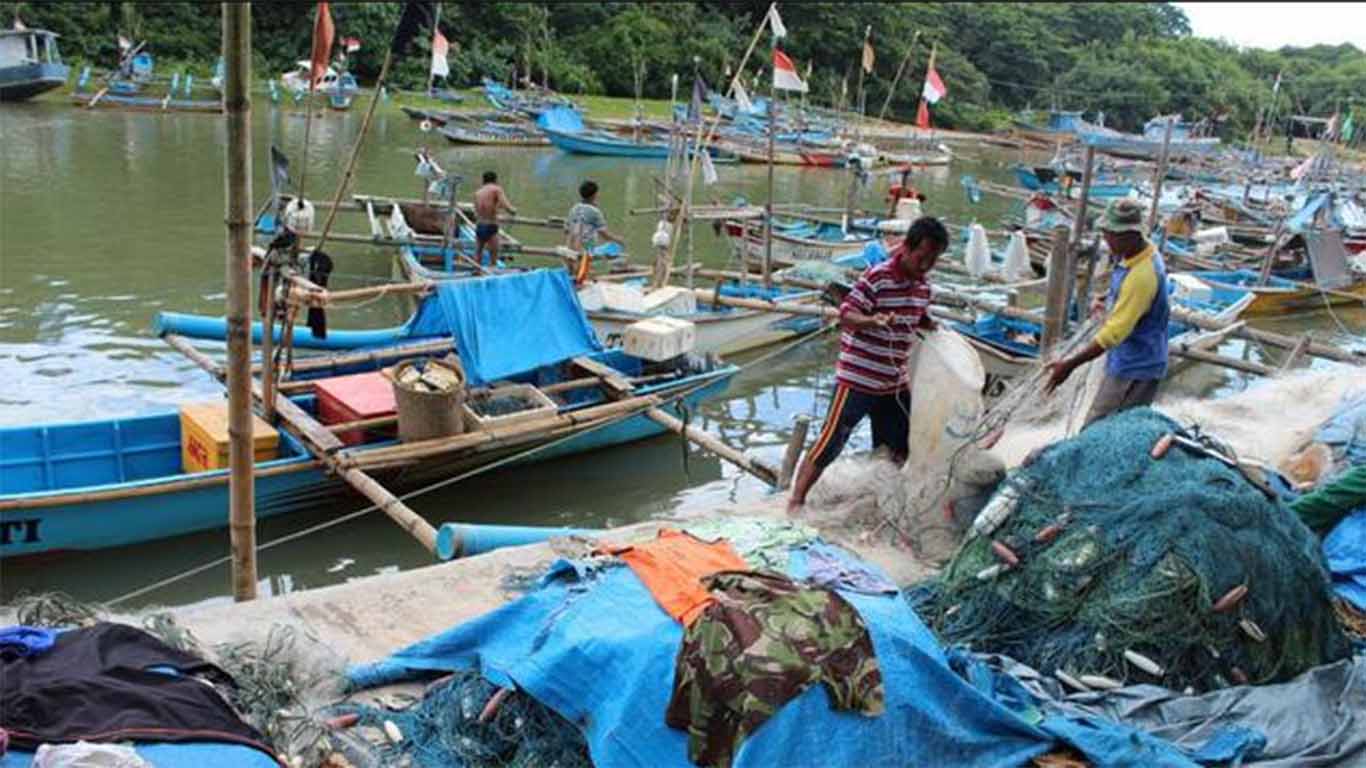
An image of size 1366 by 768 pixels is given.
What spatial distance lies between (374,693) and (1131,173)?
36927mm

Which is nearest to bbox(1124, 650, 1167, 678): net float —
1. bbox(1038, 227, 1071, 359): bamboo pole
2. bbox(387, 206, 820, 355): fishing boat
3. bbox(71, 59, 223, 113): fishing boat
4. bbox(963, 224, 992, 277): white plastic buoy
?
bbox(1038, 227, 1071, 359): bamboo pole

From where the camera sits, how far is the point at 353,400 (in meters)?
7.89

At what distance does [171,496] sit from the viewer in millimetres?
6836

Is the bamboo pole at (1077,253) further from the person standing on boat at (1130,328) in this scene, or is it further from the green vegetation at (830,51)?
the green vegetation at (830,51)

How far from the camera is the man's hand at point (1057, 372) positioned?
5.81 metres

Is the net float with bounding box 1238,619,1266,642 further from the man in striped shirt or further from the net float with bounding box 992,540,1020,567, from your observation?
the man in striped shirt

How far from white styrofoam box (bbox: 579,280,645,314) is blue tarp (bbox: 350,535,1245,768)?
7114 mm

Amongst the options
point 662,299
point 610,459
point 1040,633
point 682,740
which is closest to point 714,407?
point 662,299

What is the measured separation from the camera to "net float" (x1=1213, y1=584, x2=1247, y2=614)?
4.11 metres

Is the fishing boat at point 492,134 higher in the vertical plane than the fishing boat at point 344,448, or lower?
higher

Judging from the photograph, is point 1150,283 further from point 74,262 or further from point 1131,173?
point 1131,173

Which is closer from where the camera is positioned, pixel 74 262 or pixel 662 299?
pixel 662 299

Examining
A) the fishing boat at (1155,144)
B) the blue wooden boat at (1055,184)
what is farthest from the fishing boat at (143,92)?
the fishing boat at (1155,144)

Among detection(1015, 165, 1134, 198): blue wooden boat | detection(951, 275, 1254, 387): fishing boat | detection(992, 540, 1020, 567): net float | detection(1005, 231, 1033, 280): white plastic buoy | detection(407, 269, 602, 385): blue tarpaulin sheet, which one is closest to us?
detection(992, 540, 1020, 567): net float
